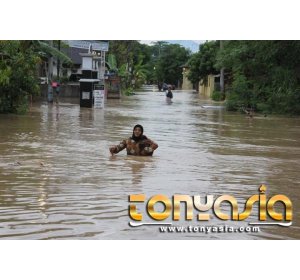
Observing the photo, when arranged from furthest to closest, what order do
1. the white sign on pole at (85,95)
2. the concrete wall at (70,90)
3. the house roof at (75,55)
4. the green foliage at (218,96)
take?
the house roof at (75,55) < the green foliage at (218,96) < the concrete wall at (70,90) < the white sign on pole at (85,95)

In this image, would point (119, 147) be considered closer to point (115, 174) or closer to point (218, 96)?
point (115, 174)

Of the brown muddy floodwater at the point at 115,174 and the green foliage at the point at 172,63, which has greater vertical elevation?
the green foliage at the point at 172,63

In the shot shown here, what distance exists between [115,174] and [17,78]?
14.0m

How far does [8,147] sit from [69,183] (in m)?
4.99

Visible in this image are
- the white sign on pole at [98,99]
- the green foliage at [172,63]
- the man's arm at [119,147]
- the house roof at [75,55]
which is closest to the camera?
the man's arm at [119,147]

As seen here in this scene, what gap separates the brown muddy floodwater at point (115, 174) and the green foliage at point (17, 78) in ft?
12.7

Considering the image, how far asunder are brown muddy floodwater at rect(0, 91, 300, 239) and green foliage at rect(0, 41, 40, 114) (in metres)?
3.87

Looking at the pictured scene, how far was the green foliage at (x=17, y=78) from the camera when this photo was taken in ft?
74.2

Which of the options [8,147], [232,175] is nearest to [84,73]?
[8,147]

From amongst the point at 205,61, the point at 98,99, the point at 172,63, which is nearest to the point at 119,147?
the point at 98,99

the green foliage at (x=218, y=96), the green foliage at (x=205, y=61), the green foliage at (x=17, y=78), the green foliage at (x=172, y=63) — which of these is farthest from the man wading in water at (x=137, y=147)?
the green foliage at (x=172, y=63)

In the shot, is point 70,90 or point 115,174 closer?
point 115,174

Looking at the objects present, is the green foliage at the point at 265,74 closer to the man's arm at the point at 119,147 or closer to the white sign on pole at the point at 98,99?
the white sign on pole at the point at 98,99

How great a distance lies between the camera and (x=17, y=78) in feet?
75.6
